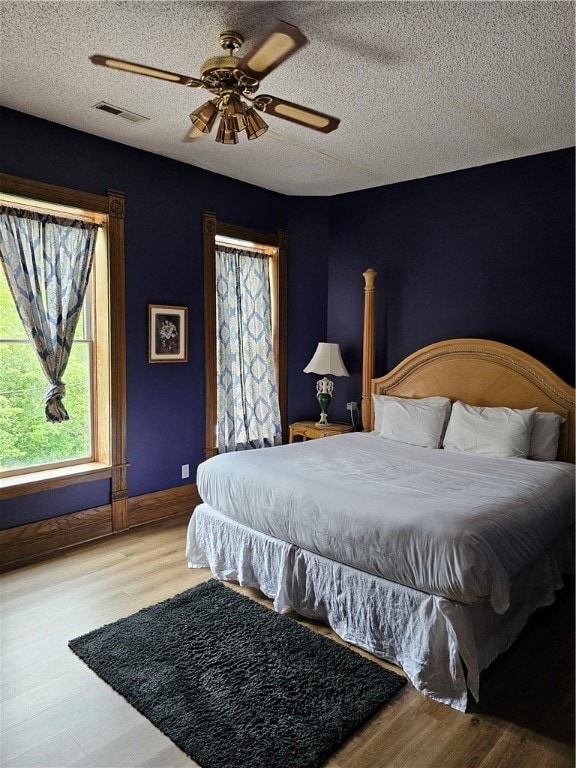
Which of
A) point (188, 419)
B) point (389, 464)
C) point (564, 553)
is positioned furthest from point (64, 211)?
point (564, 553)

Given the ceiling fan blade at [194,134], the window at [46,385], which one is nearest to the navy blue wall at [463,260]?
the window at [46,385]

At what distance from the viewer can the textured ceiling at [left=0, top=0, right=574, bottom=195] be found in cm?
233

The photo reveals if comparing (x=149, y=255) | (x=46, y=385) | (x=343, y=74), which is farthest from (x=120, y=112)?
(x=46, y=385)

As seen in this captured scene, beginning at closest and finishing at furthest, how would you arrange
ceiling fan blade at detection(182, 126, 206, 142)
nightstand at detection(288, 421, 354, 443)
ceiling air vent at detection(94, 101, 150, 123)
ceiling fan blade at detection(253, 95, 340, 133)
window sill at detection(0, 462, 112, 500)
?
1. ceiling fan blade at detection(253, 95, 340, 133)
2. ceiling fan blade at detection(182, 126, 206, 142)
3. ceiling air vent at detection(94, 101, 150, 123)
4. window sill at detection(0, 462, 112, 500)
5. nightstand at detection(288, 421, 354, 443)

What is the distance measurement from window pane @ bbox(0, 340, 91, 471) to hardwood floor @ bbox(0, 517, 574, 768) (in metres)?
0.98

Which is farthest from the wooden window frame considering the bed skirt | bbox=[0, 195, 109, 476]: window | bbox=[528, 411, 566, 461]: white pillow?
bbox=[528, 411, 566, 461]: white pillow

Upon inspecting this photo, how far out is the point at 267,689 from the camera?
2.26 meters

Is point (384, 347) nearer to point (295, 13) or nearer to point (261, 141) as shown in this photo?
point (261, 141)

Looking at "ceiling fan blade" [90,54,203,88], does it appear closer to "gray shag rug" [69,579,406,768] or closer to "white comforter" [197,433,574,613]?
"white comforter" [197,433,574,613]

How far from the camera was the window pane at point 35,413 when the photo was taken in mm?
3592

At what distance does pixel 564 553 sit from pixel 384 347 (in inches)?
92.6

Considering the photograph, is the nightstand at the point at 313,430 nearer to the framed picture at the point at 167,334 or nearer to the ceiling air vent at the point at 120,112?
the framed picture at the point at 167,334

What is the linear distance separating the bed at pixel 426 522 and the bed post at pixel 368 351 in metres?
0.59

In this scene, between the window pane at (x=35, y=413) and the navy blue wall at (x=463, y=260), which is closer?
the window pane at (x=35, y=413)
